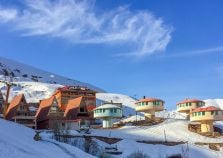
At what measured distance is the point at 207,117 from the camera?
7375cm

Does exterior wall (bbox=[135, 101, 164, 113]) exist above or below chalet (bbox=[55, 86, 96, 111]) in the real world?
below

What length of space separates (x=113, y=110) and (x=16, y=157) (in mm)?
55674

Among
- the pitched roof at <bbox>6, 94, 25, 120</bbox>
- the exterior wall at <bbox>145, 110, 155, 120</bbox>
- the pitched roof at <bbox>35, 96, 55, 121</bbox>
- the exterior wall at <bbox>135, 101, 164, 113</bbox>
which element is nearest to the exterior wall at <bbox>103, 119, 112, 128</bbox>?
the exterior wall at <bbox>135, 101, 164, 113</bbox>

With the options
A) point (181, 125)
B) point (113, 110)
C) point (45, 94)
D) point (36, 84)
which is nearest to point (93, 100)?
point (113, 110)

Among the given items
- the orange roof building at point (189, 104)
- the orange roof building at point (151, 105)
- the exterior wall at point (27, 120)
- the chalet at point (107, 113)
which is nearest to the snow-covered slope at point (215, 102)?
the orange roof building at point (189, 104)

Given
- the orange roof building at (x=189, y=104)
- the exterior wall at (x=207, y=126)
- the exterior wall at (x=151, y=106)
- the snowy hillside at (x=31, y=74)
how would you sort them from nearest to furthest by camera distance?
1. the exterior wall at (x=207, y=126)
2. the exterior wall at (x=151, y=106)
3. the orange roof building at (x=189, y=104)
4. the snowy hillside at (x=31, y=74)

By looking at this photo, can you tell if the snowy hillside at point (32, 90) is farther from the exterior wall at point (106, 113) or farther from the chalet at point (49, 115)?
the exterior wall at point (106, 113)

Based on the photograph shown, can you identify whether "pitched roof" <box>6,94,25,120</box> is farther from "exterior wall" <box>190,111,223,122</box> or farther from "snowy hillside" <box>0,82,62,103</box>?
"snowy hillside" <box>0,82,62,103</box>

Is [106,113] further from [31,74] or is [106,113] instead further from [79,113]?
[31,74]

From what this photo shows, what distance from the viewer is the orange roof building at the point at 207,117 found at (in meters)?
73.8

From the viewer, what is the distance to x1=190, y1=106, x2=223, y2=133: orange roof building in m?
73.8

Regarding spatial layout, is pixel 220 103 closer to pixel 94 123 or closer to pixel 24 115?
pixel 94 123

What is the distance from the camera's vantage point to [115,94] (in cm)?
15712

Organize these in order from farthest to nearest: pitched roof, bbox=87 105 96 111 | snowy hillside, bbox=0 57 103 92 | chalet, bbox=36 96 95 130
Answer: snowy hillside, bbox=0 57 103 92 < pitched roof, bbox=87 105 96 111 < chalet, bbox=36 96 95 130
